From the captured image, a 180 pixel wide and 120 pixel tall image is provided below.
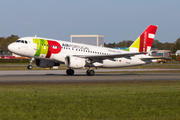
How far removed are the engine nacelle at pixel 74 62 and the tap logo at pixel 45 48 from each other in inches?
72.6

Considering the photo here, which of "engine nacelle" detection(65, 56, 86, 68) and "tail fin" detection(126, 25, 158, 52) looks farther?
"tail fin" detection(126, 25, 158, 52)

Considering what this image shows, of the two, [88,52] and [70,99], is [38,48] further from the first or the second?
[70,99]

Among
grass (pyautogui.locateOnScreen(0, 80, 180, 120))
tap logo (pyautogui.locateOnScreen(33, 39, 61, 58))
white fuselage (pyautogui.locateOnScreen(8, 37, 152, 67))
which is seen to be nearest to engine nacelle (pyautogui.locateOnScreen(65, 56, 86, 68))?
white fuselage (pyautogui.locateOnScreen(8, 37, 152, 67))

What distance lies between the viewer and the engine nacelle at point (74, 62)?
3359cm

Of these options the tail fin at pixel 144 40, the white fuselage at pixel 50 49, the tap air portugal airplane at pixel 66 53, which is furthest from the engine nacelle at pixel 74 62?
the tail fin at pixel 144 40

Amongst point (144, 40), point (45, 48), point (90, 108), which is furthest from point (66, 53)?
point (90, 108)

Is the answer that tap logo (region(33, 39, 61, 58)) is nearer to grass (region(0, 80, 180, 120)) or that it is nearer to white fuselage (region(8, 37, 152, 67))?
white fuselage (region(8, 37, 152, 67))

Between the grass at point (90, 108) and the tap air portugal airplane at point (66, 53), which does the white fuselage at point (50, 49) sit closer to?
the tap air portugal airplane at point (66, 53)

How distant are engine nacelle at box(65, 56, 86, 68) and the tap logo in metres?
1.84

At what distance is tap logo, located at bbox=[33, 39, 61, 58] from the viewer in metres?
33.5

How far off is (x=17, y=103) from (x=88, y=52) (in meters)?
24.1

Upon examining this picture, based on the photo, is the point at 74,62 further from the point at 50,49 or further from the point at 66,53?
the point at 50,49

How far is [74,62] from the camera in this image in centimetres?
3372

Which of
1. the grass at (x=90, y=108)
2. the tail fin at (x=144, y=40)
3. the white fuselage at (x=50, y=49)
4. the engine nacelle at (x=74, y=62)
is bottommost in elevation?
the grass at (x=90, y=108)
